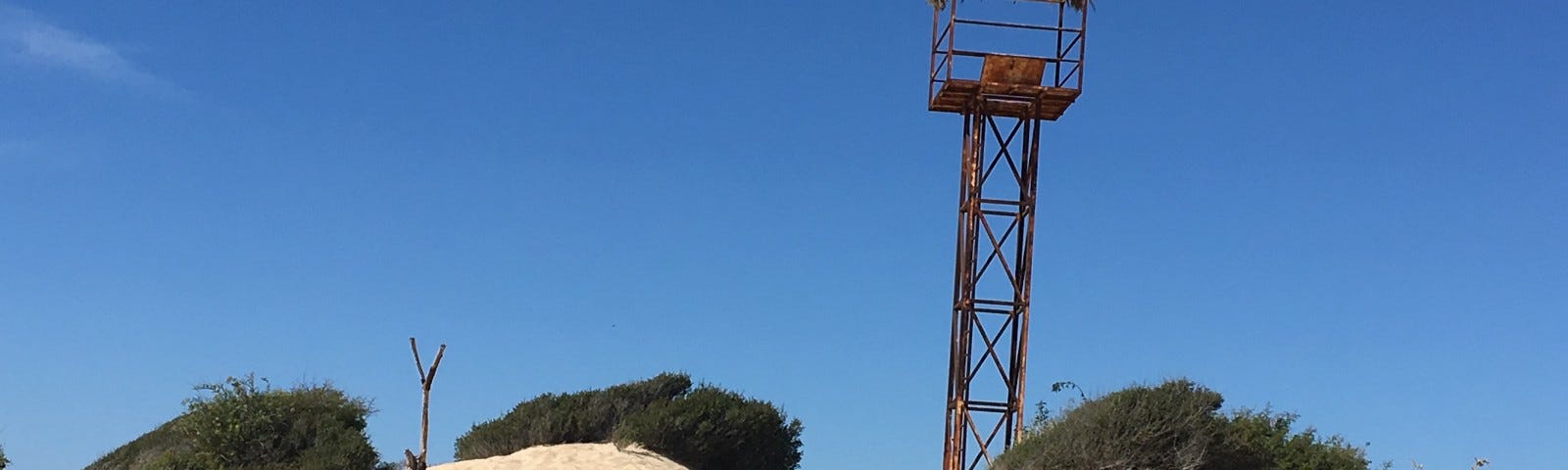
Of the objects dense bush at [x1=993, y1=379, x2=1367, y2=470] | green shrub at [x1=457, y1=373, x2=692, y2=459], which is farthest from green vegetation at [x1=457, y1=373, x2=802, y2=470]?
dense bush at [x1=993, y1=379, x2=1367, y2=470]

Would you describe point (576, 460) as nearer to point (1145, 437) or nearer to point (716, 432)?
point (716, 432)

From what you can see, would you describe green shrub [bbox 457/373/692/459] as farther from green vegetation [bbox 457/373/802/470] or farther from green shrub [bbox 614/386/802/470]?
green shrub [bbox 614/386/802/470]

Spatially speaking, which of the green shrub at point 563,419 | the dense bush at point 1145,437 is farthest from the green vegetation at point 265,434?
the dense bush at point 1145,437

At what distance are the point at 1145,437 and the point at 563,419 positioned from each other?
515 inches

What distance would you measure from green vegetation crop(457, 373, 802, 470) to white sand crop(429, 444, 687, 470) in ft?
1.43

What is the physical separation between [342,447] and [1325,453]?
62.1ft

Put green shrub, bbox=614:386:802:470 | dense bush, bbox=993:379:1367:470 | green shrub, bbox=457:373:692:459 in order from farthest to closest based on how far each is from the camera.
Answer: green shrub, bbox=457:373:692:459 < green shrub, bbox=614:386:802:470 < dense bush, bbox=993:379:1367:470

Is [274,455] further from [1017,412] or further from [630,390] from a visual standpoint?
[1017,412]

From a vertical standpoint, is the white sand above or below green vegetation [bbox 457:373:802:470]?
below

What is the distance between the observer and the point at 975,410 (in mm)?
28828

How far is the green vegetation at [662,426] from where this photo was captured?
106 ft

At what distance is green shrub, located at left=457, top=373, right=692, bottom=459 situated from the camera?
1331 inches

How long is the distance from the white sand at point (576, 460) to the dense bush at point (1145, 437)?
7385 mm

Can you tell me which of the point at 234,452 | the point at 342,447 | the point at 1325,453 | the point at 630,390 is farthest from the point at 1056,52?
the point at 234,452
